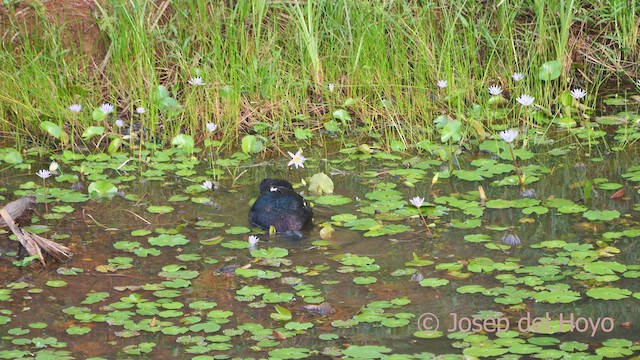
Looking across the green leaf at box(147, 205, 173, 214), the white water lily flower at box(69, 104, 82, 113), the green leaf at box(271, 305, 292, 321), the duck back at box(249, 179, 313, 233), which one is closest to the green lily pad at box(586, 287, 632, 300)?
the green leaf at box(271, 305, 292, 321)

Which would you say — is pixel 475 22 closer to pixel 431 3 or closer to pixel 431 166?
pixel 431 3

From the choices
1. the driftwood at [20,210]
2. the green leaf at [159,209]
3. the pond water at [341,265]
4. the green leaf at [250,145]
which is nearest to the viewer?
the pond water at [341,265]

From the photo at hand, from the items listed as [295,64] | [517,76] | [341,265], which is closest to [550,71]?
Result: [517,76]

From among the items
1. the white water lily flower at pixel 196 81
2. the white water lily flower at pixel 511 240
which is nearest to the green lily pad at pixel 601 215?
the white water lily flower at pixel 511 240

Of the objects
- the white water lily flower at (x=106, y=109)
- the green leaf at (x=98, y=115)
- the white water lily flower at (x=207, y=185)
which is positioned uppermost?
the white water lily flower at (x=106, y=109)

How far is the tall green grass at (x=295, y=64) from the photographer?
6414 millimetres

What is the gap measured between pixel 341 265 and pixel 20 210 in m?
1.53

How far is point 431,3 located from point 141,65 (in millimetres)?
1892

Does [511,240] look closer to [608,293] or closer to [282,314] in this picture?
[608,293]

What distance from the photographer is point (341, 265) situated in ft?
14.8

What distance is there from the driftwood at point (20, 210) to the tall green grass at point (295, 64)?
4.43 feet

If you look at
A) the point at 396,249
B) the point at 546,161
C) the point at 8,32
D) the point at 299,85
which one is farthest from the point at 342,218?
the point at 8,32

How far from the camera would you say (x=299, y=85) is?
668 cm

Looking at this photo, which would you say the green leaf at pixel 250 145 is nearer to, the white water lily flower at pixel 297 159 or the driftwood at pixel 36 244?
the white water lily flower at pixel 297 159
